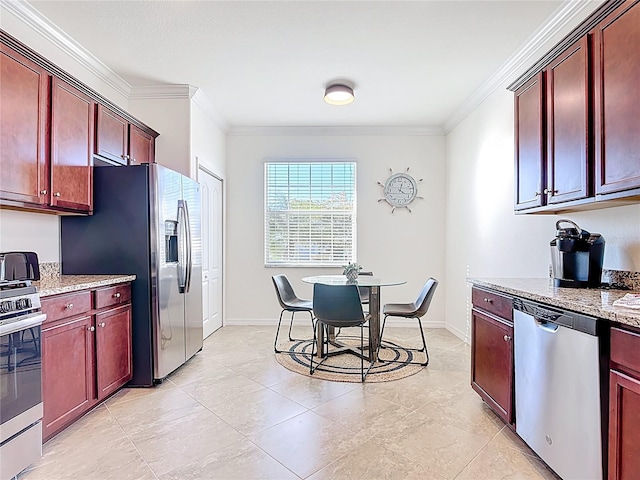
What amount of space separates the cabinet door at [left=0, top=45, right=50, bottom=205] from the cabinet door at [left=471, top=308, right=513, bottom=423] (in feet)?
9.78

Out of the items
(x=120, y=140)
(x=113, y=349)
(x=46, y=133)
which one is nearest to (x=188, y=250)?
(x=113, y=349)

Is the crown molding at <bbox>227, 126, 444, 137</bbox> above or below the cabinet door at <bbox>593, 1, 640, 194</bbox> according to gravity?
above

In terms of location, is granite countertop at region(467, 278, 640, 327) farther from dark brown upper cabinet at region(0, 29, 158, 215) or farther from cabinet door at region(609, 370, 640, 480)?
dark brown upper cabinet at region(0, 29, 158, 215)

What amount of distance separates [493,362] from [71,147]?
321 cm

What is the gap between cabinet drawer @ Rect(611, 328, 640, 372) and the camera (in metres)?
1.38

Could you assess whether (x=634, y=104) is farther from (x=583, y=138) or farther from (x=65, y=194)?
(x=65, y=194)

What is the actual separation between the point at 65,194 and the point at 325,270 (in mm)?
3280

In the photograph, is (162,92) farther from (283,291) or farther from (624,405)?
(624,405)

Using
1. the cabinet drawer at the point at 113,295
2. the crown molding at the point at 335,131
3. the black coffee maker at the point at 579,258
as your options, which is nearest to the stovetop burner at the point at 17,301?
the cabinet drawer at the point at 113,295

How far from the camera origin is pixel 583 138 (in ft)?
6.87

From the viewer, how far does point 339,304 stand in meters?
3.24

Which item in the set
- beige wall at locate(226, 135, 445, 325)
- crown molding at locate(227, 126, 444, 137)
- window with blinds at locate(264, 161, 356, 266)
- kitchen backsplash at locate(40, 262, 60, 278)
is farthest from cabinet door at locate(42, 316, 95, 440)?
crown molding at locate(227, 126, 444, 137)

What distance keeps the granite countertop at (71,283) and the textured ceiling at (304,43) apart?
1828 millimetres

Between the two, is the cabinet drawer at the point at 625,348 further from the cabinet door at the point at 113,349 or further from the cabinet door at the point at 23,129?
the cabinet door at the point at 23,129
